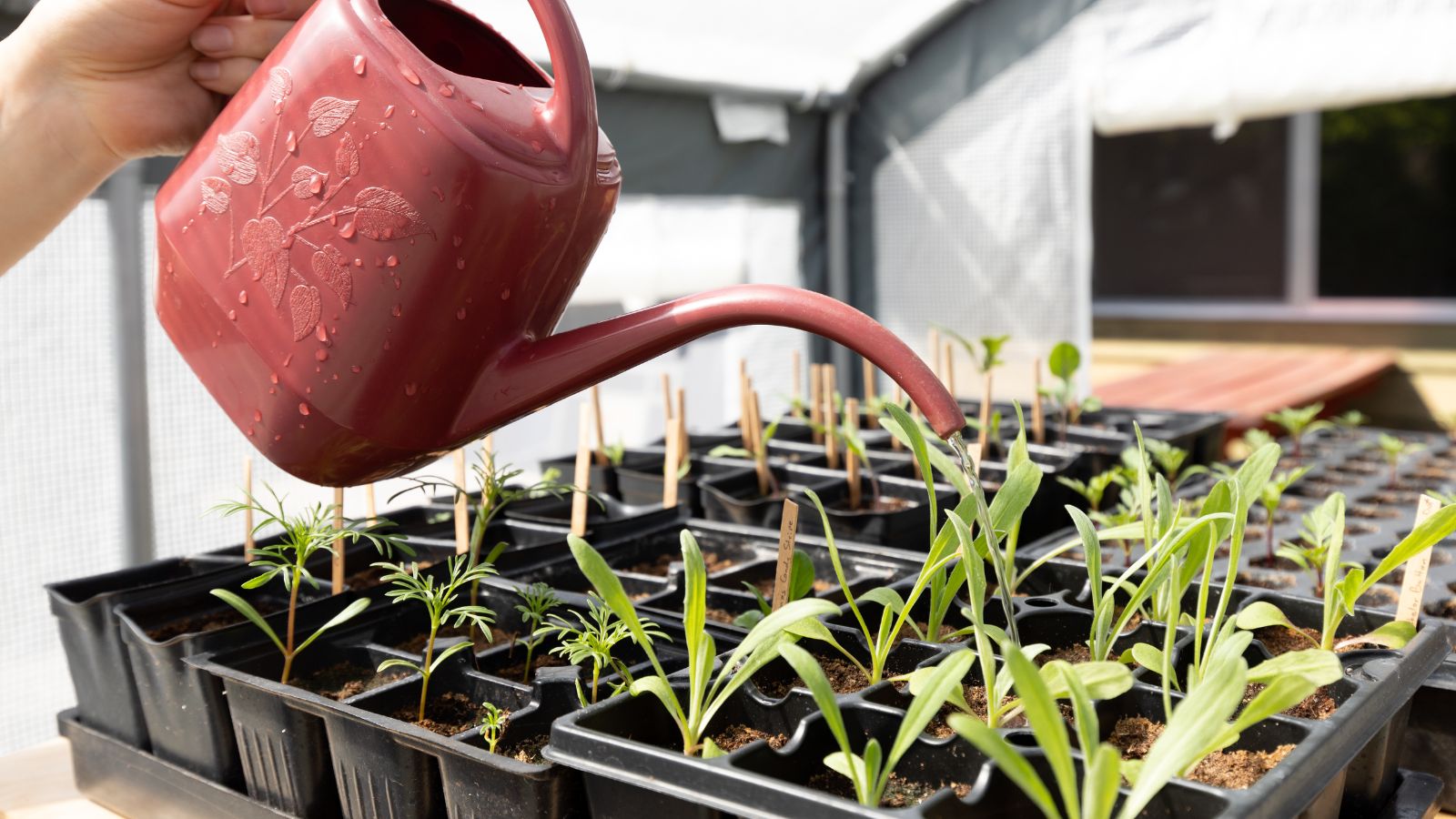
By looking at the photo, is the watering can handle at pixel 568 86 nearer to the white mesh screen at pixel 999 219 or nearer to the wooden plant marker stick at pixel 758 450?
the wooden plant marker stick at pixel 758 450

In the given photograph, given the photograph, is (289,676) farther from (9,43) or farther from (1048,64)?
(1048,64)

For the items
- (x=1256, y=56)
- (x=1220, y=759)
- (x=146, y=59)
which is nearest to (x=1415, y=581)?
(x=1220, y=759)

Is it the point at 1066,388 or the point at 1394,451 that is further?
the point at 1066,388

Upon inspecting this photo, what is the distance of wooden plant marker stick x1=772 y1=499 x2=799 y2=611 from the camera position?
922 mm

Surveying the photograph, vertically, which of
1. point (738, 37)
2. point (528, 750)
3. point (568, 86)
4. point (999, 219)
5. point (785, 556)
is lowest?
point (528, 750)

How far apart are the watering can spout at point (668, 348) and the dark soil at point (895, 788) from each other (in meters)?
0.23

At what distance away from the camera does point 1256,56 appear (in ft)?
8.08

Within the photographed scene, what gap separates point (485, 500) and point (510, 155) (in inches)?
19.3

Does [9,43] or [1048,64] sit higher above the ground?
[1048,64]

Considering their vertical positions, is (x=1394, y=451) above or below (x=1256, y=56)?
below

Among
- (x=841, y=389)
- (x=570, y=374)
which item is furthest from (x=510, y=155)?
(x=841, y=389)

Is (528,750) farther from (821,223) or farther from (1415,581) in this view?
(821,223)

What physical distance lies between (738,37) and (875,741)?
7.88ft

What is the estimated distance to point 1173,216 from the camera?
478cm
